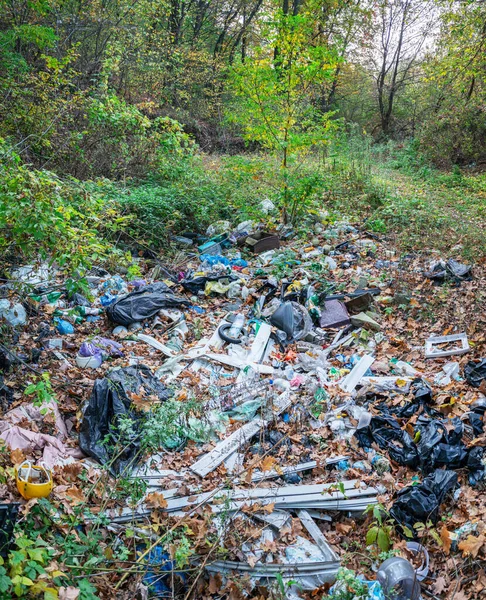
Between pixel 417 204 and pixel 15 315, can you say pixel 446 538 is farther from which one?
pixel 417 204

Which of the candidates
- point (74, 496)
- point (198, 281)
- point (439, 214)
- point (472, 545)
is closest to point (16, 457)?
point (74, 496)

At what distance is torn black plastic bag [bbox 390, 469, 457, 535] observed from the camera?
2.76 meters

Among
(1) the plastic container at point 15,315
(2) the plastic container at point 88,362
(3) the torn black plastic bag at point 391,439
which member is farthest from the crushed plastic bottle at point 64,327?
(3) the torn black plastic bag at point 391,439

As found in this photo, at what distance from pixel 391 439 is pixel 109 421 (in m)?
2.24

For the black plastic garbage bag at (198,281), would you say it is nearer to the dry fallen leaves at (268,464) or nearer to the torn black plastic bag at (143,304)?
the torn black plastic bag at (143,304)

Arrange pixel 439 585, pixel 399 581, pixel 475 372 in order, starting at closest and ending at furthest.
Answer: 1. pixel 399 581
2. pixel 439 585
3. pixel 475 372

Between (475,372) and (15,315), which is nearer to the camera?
(475,372)

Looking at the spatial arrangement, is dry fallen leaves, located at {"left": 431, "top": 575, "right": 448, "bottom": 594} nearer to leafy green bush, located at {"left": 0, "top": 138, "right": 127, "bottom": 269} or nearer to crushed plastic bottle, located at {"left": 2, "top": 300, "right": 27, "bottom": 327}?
leafy green bush, located at {"left": 0, "top": 138, "right": 127, "bottom": 269}

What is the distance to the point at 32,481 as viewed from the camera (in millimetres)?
2588

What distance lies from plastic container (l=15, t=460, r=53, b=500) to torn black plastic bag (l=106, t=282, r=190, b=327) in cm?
235

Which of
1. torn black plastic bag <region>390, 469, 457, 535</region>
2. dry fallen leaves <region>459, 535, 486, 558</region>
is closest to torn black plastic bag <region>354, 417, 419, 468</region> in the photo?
torn black plastic bag <region>390, 469, 457, 535</region>

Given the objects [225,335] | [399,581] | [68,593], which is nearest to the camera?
[68,593]

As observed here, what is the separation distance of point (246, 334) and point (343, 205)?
4.65m

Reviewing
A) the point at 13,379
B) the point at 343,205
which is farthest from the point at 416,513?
the point at 343,205
